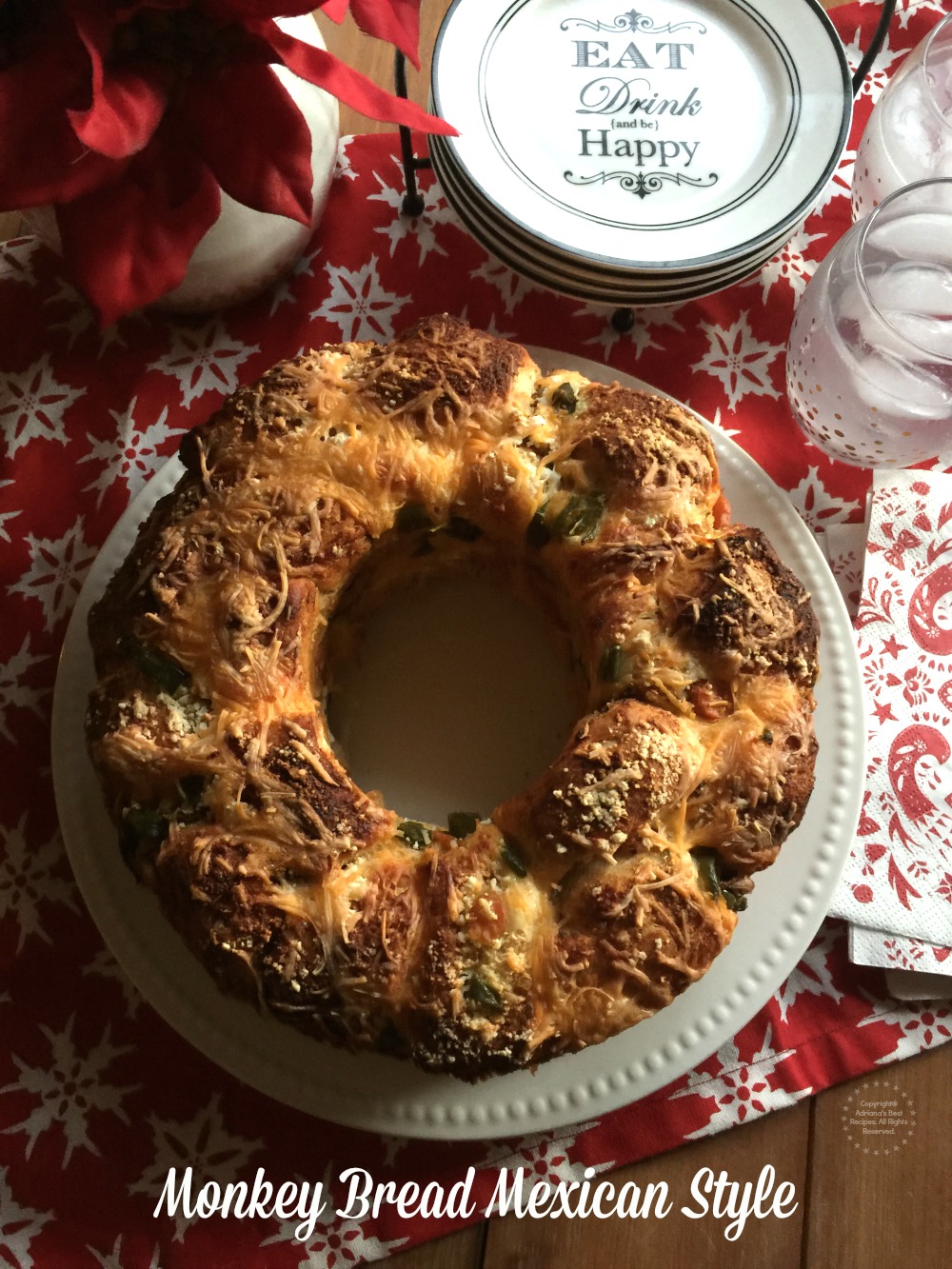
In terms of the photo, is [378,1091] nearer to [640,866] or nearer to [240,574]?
[640,866]

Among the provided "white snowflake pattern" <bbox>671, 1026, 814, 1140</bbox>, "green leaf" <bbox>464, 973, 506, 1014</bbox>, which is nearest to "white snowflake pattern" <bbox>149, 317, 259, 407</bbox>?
"green leaf" <bbox>464, 973, 506, 1014</bbox>

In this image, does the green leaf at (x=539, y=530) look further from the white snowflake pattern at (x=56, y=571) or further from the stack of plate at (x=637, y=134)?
the white snowflake pattern at (x=56, y=571)

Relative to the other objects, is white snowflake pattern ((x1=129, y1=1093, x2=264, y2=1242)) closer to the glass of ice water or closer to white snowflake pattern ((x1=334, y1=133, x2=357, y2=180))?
the glass of ice water

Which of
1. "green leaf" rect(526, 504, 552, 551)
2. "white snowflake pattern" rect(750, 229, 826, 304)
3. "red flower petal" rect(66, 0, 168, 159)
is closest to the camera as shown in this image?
"red flower petal" rect(66, 0, 168, 159)

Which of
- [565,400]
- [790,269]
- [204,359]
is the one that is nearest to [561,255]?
[565,400]

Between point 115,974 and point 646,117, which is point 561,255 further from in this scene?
point 115,974

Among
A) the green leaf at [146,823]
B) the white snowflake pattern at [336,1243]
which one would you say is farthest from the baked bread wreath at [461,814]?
the white snowflake pattern at [336,1243]
